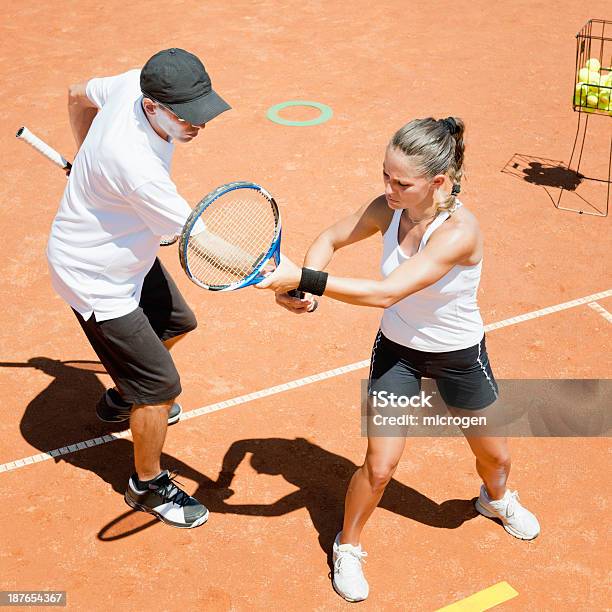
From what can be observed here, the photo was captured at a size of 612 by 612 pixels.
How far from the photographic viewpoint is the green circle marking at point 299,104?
34.5 ft

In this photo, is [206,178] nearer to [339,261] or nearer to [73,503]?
[339,261]

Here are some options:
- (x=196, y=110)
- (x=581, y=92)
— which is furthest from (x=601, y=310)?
(x=196, y=110)

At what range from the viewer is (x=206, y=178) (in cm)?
929

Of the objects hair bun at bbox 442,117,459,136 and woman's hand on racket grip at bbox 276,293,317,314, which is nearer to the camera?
hair bun at bbox 442,117,459,136

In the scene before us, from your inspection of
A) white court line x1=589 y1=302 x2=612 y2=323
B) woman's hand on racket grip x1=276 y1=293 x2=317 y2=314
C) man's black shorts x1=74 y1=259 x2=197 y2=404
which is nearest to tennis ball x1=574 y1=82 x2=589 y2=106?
white court line x1=589 y1=302 x2=612 y2=323

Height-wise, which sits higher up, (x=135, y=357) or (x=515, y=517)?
(x=135, y=357)

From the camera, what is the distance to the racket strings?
427cm

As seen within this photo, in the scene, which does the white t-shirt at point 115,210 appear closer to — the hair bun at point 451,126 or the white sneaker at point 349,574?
the hair bun at point 451,126

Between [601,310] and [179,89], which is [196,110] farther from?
[601,310]

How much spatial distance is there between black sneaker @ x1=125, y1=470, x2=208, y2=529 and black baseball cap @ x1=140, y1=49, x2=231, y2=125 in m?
2.23

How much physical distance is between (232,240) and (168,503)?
1.66 metres

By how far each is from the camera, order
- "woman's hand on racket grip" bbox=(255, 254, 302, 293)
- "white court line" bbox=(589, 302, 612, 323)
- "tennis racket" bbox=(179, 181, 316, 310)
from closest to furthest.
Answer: "woman's hand on racket grip" bbox=(255, 254, 302, 293) → "tennis racket" bbox=(179, 181, 316, 310) → "white court line" bbox=(589, 302, 612, 323)

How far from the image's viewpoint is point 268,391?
627cm

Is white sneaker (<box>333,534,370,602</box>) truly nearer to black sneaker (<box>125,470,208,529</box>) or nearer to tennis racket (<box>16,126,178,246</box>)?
black sneaker (<box>125,470,208,529</box>)
